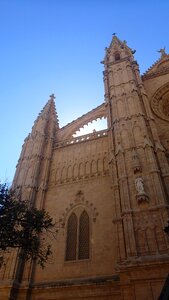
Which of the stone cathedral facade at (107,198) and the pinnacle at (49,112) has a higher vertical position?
the pinnacle at (49,112)

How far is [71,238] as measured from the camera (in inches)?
583

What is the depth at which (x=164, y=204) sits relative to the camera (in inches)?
484

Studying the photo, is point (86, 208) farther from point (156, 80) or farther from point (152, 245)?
point (156, 80)

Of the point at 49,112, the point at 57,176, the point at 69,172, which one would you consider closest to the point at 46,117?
the point at 49,112

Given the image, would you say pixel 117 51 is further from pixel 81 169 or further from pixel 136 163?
pixel 136 163

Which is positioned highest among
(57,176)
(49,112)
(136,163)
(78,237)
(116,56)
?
(116,56)

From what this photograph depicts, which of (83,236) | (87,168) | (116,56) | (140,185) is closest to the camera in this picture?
(140,185)

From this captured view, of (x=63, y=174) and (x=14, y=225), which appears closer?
(x=14, y=225)

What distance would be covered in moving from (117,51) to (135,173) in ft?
55.8

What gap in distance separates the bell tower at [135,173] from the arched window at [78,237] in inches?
93.0

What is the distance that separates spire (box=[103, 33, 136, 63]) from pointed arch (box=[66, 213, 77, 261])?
628 inches

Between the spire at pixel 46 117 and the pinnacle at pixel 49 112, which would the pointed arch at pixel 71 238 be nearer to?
the spire at pixel 46 117

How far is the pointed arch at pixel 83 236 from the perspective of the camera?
544 inches

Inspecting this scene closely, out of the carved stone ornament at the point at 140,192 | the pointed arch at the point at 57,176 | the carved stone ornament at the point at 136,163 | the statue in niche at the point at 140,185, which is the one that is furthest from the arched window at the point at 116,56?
the carved stone ornament at the point at 140,192
